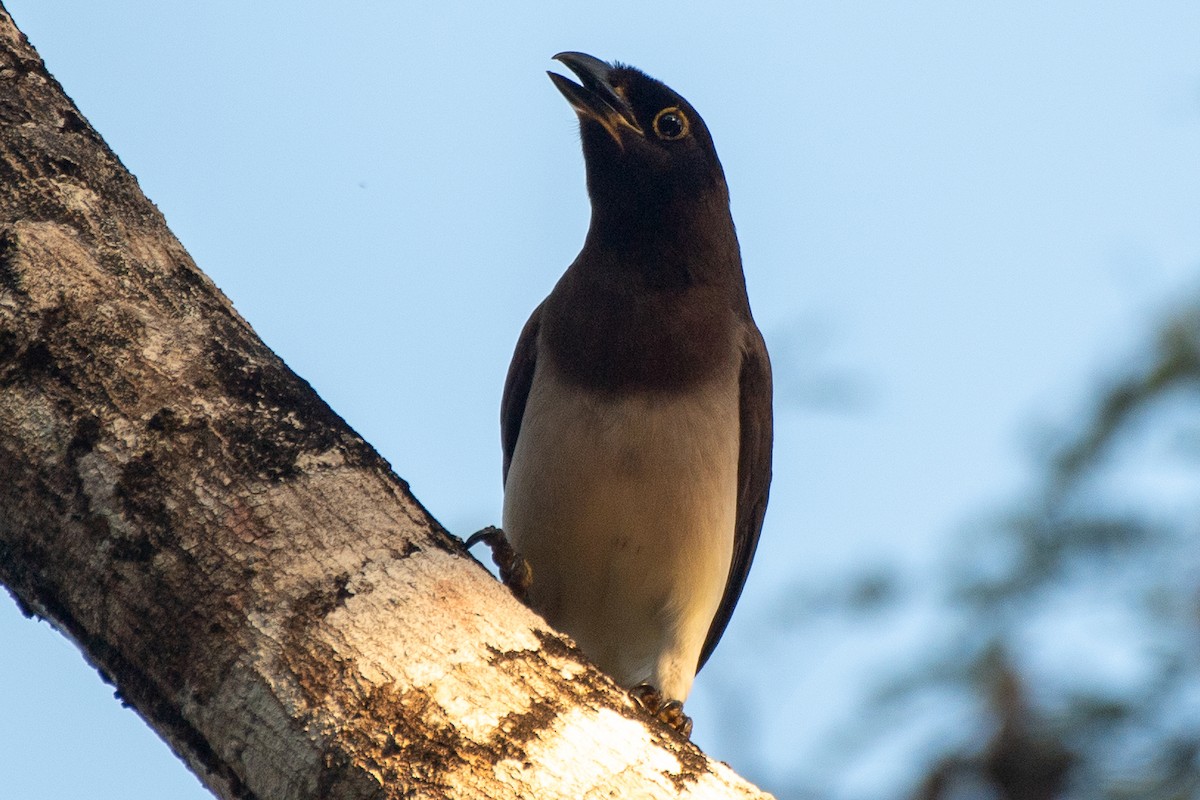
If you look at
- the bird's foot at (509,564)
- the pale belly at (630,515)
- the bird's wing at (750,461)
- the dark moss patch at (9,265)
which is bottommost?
the dark moss patch at (9,265)

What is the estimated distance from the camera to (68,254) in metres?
3.08

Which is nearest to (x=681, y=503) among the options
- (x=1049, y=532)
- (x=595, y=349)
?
(x=595, y=349)

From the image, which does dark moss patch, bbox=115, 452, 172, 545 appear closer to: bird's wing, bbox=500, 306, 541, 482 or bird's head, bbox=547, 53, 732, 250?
bird's wing, bbox=500, 306, 541, 482

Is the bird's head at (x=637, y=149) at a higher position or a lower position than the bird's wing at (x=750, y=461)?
higher

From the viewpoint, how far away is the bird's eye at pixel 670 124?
6.61 metres

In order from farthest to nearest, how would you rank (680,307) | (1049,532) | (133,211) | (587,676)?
(1049,532), (680,307), (133,211), (587,676)

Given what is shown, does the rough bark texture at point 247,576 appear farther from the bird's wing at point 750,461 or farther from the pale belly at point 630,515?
the bird's wing at point 750,461

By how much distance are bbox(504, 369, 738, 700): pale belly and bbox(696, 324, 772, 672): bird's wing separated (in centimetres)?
22

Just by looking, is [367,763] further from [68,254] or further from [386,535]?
[68,254]

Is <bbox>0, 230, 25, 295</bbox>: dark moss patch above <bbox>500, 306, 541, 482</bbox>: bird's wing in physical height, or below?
below

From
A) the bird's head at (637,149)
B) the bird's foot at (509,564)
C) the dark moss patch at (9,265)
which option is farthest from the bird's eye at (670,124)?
the dark moss patch at (9,265)

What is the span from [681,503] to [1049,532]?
2553 mm

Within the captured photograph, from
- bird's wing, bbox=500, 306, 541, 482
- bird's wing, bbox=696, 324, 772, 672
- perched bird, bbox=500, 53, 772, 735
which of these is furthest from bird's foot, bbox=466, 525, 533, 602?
bird's wing, bbox=696, 324, 772, 672

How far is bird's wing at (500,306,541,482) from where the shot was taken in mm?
6363
